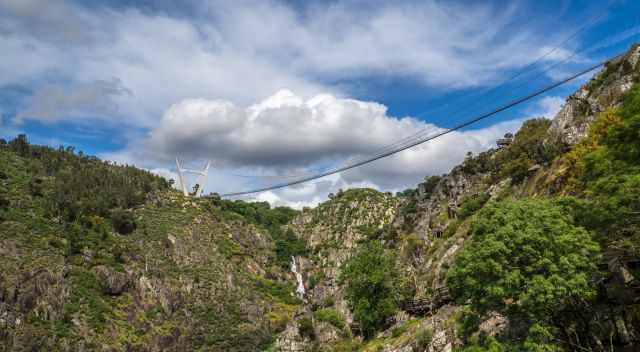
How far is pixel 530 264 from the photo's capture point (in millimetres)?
23703

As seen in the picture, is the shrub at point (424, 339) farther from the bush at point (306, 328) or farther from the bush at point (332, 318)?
the bush at point (306, 328)

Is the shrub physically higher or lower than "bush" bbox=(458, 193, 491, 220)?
lower

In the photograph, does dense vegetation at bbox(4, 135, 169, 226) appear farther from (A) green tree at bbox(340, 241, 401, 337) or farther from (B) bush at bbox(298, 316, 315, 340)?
(A) green tree at bbox(340, 241, 401, 337)

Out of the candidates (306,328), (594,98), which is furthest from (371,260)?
(594,98)

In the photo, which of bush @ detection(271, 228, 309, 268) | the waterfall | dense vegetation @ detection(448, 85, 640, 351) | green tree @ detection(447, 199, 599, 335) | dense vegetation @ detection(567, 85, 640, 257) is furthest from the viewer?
bush @ detection(271, 228, 309, 268)

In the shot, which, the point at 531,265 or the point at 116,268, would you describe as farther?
the point at 116,268

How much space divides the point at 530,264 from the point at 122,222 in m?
116

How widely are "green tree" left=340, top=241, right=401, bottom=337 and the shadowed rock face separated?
2871 cm

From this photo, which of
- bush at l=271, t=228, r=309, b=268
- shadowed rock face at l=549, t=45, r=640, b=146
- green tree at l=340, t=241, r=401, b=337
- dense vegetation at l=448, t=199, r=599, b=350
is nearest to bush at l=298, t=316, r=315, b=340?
green tree at l=340, t=241, r=401, b=337

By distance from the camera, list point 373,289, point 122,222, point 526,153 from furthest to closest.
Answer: point 122,222, point 526,153, point 373,289

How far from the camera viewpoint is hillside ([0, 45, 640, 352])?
2348 cm

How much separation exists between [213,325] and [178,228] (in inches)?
1489

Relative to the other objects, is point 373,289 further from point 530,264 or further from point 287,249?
point 287,249

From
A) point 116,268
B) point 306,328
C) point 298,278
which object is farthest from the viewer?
point 298,278
